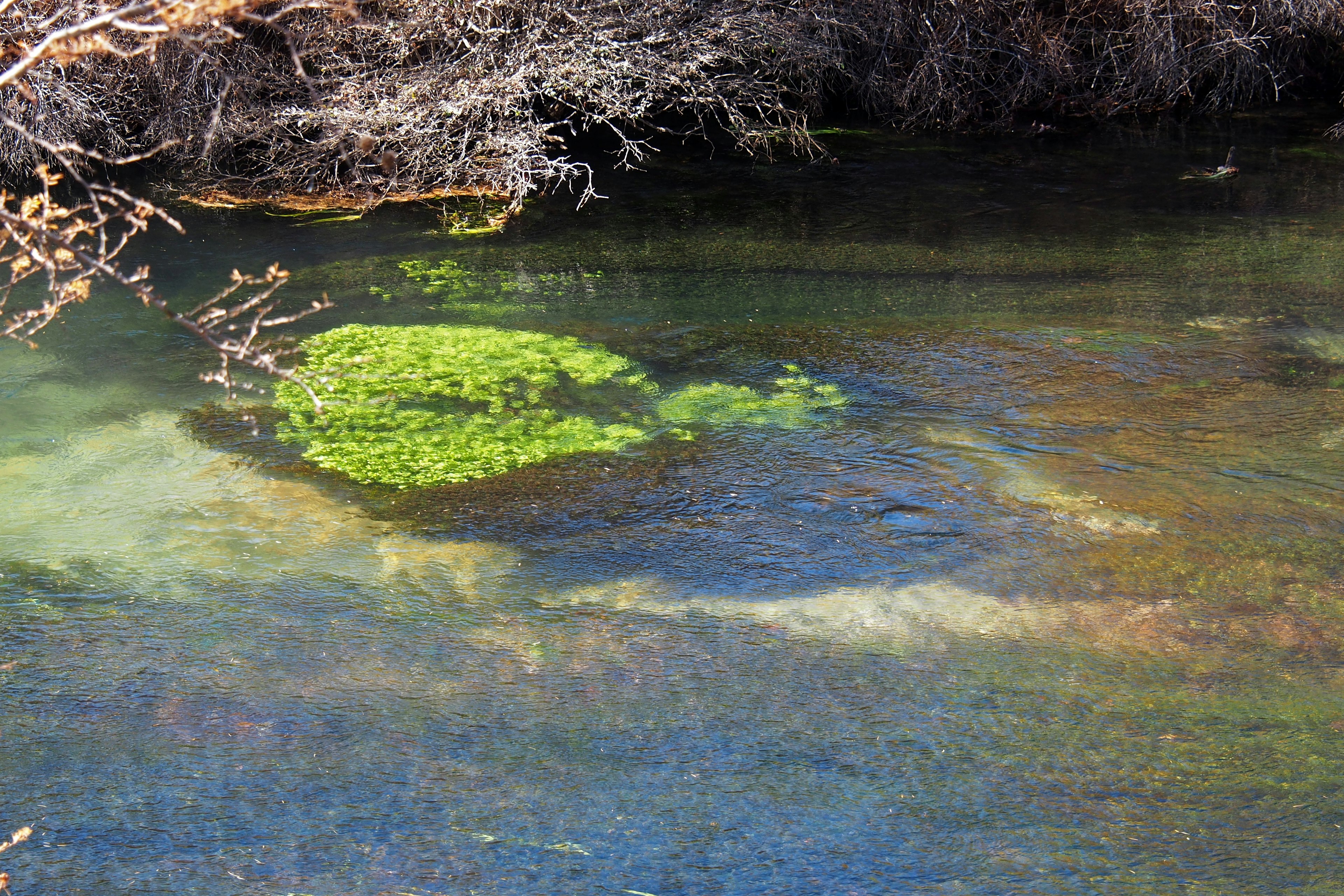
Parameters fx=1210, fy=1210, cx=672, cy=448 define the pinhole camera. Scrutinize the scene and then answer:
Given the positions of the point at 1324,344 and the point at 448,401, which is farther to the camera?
the point at 1324,344

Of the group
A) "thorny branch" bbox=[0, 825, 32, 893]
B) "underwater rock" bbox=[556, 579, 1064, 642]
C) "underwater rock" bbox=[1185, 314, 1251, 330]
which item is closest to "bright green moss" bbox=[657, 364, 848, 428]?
"underwater rock" bbox=[556, 579, 1064, 642]

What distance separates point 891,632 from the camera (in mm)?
4180

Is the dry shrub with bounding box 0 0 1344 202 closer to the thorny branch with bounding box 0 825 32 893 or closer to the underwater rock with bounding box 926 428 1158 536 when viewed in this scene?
the underwater rock with bounding box 926 428 1158 536

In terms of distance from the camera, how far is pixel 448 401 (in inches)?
235

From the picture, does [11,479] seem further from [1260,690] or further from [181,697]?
[1260,690]

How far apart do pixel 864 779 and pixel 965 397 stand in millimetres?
2809

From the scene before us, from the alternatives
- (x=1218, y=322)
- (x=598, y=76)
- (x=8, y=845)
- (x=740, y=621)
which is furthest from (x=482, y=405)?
(x=598, y=76)

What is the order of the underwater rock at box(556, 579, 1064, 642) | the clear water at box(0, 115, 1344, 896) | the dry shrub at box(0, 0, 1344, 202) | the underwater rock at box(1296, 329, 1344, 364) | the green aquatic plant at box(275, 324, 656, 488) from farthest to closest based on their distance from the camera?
1. the dry shrub at box(0, 0, 1344, 202)
2. the underwater rock at box(1296, 329, 1344, 364)
3. the green aquatic plant at box(275, 324, 656, 488)
4. the underwater rock at box(556, 579, 1064, 642)
5. the clear water at box(0, 115, 1344, 896)

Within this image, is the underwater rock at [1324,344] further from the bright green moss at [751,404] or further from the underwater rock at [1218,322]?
the bright green moss at [751,404]

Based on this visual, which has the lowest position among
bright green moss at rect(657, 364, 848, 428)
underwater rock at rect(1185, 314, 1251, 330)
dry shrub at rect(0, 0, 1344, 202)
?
bright green moss at rect(657, 364, 848, 428)

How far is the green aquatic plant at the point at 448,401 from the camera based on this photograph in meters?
5.45

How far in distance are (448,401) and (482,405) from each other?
0.18 meters

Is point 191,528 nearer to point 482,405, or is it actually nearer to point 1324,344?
point 482,405

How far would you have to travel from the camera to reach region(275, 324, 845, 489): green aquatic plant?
548 centimetres
